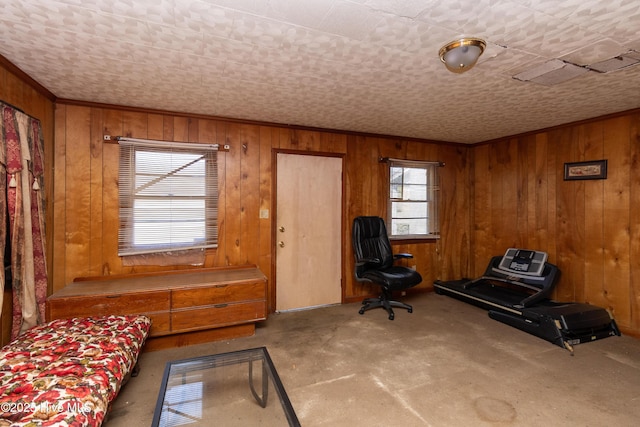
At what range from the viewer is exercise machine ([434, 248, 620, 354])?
278cm

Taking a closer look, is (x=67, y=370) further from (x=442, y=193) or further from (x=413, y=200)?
(x=442, y=193)

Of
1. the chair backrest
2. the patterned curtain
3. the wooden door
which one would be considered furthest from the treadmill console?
the patterned curtain

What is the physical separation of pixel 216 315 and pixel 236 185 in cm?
142

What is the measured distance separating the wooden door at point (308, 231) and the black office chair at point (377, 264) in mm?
372

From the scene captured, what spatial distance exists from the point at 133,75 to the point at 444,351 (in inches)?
135

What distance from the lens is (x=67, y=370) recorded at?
1560mm

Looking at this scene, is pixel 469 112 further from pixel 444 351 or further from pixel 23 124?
pixel 23 124

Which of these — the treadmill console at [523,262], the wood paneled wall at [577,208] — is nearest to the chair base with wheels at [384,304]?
the treadmill console at [523,262]

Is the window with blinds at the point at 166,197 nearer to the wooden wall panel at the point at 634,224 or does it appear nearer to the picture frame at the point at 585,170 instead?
the picture frame at the point at 585,170

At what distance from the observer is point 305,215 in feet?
12.3

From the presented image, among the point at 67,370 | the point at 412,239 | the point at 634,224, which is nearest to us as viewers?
the point at 67,370

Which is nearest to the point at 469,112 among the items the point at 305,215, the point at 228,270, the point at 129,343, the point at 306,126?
the point at 306,126

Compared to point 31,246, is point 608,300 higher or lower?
lower

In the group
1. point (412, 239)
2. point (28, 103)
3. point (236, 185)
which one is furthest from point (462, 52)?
point (28, 103)
